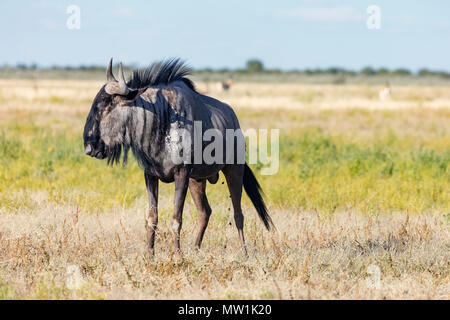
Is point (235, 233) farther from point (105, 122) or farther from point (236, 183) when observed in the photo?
point (105, 122)

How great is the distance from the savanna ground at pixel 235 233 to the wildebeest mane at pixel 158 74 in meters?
1.69

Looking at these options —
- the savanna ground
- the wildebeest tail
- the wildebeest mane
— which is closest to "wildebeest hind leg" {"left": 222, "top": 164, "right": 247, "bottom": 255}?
the savanna ground

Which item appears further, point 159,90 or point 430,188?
point 430,188

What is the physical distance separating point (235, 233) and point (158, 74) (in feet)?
7.97

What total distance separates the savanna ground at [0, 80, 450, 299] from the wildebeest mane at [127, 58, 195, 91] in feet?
5.54

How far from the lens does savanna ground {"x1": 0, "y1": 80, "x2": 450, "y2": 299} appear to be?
215 inches

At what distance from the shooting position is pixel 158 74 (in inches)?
247

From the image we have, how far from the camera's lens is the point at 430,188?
33.8 ft

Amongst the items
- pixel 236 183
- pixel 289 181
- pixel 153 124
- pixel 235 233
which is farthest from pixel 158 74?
pixel 289 181

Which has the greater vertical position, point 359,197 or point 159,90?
point 159,90

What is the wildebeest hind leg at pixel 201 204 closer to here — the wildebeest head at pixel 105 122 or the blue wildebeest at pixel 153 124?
the blue wildebeest at pixel 153 124

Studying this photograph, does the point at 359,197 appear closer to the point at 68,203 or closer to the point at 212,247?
the point at 212,247
